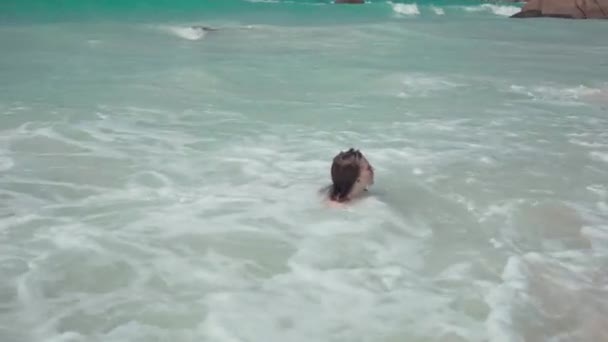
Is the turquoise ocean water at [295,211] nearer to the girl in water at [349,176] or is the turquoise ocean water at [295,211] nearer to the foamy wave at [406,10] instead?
the girl in water at [349,176]

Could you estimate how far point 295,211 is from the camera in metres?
6.32

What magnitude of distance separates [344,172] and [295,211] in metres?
0.65

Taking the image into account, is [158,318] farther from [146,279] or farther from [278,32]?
[278,32]

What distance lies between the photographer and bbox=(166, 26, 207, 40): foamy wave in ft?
85.8

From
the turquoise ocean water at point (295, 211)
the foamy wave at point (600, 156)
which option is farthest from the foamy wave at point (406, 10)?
the foamy wave at point (600, 156)

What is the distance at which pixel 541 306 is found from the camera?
14.7 ft

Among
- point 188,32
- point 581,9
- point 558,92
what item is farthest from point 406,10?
point 558,92

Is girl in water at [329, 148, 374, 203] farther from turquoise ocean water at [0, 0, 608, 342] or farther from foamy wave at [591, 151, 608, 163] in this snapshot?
foamy wave at [591, 151, 608, 163]

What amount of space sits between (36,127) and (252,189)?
4.55 meters

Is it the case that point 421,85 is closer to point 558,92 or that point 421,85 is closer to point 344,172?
point 558,92

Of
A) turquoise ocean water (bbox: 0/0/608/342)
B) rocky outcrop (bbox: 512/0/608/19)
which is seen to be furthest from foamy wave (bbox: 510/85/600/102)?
rocky outcrop (bbox: 512/0/608/19)

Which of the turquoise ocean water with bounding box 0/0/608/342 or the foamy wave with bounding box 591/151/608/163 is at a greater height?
the turquoise ocean water with bounding box 0/0/608/342

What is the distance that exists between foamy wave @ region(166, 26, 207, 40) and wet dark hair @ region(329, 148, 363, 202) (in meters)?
20.4

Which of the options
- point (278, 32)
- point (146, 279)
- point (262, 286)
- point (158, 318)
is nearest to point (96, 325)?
point (158, 318)
